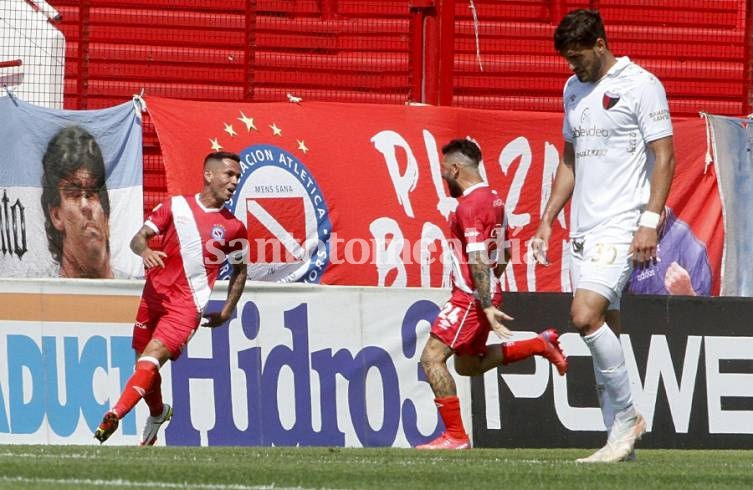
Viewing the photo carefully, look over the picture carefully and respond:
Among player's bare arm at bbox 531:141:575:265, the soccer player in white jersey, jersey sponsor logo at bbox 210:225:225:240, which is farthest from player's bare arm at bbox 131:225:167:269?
the soccer player in white jersey

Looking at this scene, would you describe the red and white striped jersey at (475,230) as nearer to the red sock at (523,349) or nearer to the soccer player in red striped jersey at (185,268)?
the red sock at (523,349)

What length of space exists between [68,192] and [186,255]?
195cm

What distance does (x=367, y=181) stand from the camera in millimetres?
12359

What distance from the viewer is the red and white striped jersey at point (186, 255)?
32.5ft

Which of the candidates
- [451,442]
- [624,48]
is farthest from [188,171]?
[624,48]

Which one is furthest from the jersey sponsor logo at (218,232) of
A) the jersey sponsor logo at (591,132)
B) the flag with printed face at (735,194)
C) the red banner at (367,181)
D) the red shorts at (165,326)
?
the flag with printed face at (735,194)

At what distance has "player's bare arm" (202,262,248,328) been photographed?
9.97 metres

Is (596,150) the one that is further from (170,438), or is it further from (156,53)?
Answer: (156,53)

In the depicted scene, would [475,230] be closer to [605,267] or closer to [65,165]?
[605,267]

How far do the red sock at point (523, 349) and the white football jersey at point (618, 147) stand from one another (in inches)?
94.8

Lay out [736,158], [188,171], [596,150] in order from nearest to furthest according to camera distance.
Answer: [596,150] < [188,171] < [736,158]

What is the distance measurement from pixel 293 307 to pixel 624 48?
222 inches

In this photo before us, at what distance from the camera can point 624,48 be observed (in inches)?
605

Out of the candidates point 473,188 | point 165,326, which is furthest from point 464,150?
point 165,326
